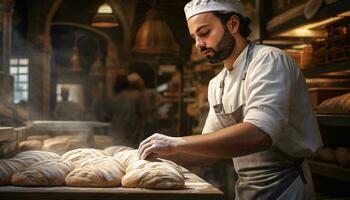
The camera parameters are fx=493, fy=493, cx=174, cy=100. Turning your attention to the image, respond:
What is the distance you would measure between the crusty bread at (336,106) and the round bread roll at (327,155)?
346mm

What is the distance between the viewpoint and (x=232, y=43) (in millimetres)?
2516

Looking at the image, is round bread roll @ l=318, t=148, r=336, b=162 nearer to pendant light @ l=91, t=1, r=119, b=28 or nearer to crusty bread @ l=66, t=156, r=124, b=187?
crusty bread @ l=66, t=156, r=124, b=187

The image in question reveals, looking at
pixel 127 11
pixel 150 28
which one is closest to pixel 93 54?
pixel 127 11

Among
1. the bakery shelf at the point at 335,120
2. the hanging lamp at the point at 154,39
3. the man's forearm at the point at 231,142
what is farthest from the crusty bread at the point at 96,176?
the hanging lamp at the point at 154,39

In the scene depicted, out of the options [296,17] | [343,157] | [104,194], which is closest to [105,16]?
[296,17]

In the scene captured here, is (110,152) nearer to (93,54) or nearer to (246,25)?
(246,25)

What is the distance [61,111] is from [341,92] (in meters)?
5.47

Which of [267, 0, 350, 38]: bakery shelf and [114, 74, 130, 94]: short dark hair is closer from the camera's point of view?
[267, 0, 350, 38]: bakery shelf

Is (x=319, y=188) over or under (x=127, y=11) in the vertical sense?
under

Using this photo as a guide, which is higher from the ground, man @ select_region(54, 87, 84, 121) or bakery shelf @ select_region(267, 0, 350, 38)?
bakery shelf @ select_region(267, 0, 350, 38)

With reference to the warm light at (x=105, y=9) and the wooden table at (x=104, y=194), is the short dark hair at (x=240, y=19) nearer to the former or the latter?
the wooden table at (x=104, y=194)

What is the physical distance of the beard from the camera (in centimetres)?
248

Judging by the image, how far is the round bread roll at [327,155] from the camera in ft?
12.9

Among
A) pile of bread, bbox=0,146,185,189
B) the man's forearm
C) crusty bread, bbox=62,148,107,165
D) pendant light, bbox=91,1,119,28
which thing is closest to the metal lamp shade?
pendant light, bbox=91,1,119,28
